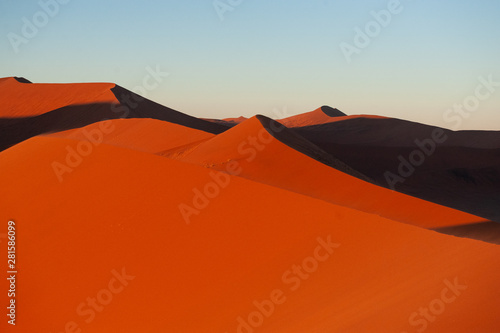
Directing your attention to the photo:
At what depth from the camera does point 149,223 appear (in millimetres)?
7223

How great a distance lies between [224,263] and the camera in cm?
646

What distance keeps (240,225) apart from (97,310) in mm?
2170

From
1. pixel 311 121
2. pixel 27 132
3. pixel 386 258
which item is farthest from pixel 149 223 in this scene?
pixel 311 121

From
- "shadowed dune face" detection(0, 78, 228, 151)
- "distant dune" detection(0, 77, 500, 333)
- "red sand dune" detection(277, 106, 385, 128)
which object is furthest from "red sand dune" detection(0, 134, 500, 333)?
"red sand dune" detection(277, 106, 385, 128)

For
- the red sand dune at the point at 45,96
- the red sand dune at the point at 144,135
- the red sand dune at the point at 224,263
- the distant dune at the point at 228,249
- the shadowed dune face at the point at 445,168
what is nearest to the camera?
the red sand dune at the point at 224,263

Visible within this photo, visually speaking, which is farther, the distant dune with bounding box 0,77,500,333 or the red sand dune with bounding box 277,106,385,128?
the red sand dune with bounding box 277,106,385,128

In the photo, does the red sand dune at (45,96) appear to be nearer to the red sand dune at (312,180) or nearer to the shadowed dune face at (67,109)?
the shadowed dune face at (67,109)

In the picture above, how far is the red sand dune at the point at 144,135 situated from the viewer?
15430 mm

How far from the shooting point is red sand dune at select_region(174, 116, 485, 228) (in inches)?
363

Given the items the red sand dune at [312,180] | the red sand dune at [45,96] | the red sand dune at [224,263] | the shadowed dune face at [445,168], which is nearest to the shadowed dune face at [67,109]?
the red sand dune at [45,96]

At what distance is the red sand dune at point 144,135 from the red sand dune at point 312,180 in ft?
10.7

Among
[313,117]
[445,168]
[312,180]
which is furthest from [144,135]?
[313,117]

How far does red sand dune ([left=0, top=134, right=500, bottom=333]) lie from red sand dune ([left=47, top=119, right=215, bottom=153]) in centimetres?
647

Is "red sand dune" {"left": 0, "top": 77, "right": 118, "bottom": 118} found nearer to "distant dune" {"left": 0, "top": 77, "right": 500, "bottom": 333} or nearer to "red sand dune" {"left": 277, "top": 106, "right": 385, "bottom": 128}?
"distant dune" {"left": 0, "top": 77, "right": 500, "bottom": 333}
